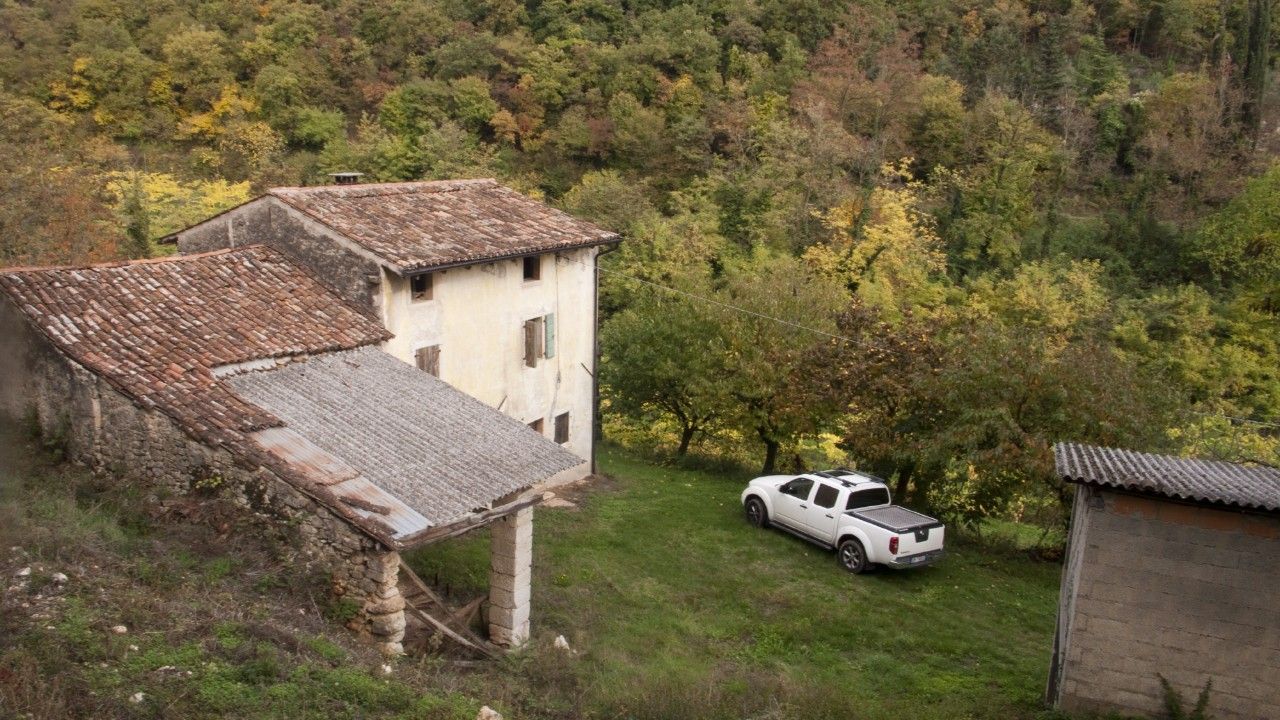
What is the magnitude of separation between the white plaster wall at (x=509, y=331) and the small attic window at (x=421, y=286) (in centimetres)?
11

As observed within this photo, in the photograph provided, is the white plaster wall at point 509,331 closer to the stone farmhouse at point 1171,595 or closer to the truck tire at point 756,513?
the truck tire at point 756,513

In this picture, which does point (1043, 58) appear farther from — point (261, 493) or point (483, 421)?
point (261, 493)

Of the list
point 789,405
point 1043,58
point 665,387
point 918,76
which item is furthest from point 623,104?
point 789,405

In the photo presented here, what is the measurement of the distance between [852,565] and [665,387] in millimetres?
9660

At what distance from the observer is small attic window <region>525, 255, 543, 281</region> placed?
19.2 meters

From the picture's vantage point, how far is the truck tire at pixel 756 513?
18656 mm

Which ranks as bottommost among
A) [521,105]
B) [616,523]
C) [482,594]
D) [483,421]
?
[616,523]

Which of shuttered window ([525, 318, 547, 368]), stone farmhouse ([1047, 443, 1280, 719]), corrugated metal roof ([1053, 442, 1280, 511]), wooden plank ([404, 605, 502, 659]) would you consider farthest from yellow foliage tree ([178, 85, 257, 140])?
stone farmhouse ([1047, 443, 1280, 719])

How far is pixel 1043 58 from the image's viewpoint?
5003cm

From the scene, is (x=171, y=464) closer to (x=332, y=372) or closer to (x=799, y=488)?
(x=332, y=372)

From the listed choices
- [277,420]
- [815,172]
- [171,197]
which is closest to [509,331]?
[277,420]

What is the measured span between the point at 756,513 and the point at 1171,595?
938 centimetres

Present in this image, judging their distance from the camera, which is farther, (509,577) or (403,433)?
(403,433)

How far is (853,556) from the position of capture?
16438 mm
